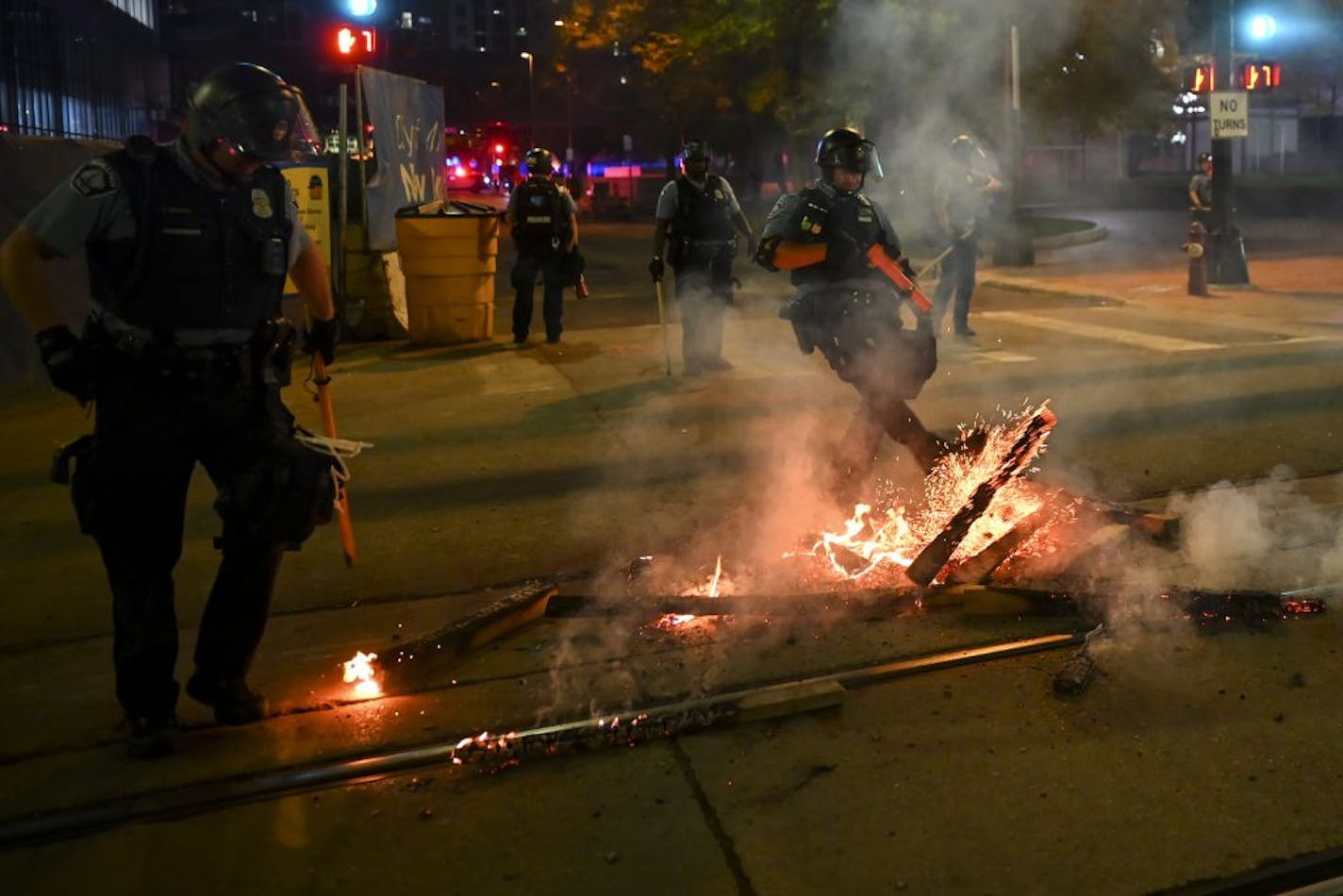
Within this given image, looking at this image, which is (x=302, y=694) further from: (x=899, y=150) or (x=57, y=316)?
(x=899, y=150)

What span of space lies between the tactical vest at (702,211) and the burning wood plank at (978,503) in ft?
15.4

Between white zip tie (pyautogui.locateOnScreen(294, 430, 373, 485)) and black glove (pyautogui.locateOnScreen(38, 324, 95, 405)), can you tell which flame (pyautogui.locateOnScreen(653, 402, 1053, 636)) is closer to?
white zip tie (pyautogui.locateOnScreen(294, 430, 373, 485))

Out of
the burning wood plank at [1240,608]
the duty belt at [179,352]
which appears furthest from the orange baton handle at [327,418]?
the burning wood plank at [1240,608]

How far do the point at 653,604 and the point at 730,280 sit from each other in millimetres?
5610

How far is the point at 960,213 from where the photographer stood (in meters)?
11.0

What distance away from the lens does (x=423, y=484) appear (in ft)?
22.2

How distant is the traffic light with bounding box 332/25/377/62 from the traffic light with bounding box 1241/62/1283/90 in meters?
9.78

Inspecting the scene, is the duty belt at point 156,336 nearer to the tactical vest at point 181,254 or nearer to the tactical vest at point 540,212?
the tactical vest at point 181,254

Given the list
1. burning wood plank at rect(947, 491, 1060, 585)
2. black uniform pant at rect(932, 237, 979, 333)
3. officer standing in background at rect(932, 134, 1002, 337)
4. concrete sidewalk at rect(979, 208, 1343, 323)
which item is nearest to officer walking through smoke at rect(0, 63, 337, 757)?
burning wood plank at rect(947, 491, 1060, 585)

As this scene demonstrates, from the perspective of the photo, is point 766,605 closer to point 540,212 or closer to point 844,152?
point 844,152

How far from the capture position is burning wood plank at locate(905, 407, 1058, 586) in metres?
4.68

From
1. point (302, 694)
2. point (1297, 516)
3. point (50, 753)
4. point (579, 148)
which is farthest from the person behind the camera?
point (579, 148)

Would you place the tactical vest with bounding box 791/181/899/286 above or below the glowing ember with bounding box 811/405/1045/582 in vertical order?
above

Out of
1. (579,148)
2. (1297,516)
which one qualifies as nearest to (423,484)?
(1297,516)
